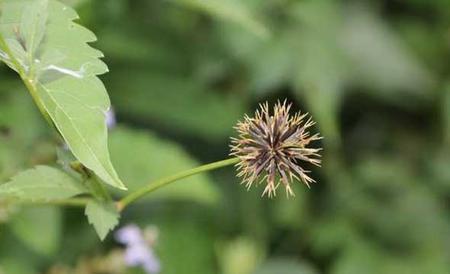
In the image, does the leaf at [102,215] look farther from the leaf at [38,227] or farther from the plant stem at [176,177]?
the leaf at [38,227]

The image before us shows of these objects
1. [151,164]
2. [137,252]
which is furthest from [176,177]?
[151,164]

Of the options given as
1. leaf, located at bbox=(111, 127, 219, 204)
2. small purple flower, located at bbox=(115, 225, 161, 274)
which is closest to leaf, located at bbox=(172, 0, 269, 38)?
leaf, located at bbox=(111, 127, 219, 204)

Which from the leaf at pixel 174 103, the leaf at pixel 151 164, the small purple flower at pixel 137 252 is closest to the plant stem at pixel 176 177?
the small purple flower at pixel 137 252

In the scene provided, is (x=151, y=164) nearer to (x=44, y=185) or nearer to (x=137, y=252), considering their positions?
(x=137, y=252)

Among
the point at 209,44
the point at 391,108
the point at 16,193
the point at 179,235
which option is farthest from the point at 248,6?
the point at 16,193

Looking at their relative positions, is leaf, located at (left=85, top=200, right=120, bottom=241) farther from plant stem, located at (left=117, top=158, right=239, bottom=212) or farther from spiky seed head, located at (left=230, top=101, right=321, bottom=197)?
spiky seed head, located at (left=230, top=101, right=321, bottom=197)

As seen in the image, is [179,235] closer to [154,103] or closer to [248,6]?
[154,103]

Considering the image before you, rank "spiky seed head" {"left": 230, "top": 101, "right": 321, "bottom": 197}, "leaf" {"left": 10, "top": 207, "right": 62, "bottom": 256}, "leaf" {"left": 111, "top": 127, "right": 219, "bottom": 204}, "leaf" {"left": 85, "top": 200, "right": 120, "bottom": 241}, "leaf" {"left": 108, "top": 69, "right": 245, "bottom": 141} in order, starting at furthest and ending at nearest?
"leaf" {"left": 108, "top": 69, "right": 245, "bottom": 141} → "leaf" {"left": 111, "top": 127, "right": 219, "bottom": 204} → "leaf" {"left": 10, "top": 207, "right": 62, "bottom": 256} → "leaf" {"left": 85, "top": 200, "right": 120, "bottom": 241} → "spiky seed head" {"left": 230, "top": 101, "right": 321, "bottom": 197}
